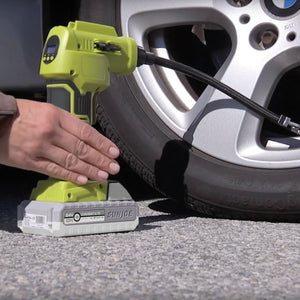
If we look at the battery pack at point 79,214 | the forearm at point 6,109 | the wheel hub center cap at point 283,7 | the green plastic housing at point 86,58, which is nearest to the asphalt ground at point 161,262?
the battery pack at point 79,214

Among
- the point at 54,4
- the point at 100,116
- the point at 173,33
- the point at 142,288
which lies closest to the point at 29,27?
the point at 54,4

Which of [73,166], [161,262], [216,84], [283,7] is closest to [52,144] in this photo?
[73,166]

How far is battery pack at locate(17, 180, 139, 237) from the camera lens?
1.91m

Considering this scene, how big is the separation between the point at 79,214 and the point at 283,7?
0.89 m

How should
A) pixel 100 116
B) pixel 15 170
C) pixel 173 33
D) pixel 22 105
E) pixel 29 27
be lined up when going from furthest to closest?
pixel 15 170 → pixel 173 33 → pixel 100 116 → pixel 29 27 → pixel 22 105

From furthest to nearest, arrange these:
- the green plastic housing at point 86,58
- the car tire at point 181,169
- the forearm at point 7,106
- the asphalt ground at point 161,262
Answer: the car tire at point 181,169, the green plastic housing at point 86,58, the forearm at point 7,106, the asphalt ground at point 161,262

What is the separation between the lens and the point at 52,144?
6.18 feet

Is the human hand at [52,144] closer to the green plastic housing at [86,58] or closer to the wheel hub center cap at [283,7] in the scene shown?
the green plastic housing at [86,58]

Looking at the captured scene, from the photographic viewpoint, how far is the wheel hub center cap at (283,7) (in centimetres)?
222

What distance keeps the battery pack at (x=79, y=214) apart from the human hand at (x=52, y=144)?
6 cm

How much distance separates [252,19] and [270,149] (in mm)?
397

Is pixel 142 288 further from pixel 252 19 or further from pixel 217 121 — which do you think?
pixel 252 19

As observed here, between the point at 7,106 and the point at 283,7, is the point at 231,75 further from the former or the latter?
the point at 7,106

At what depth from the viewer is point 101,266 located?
1.59m
